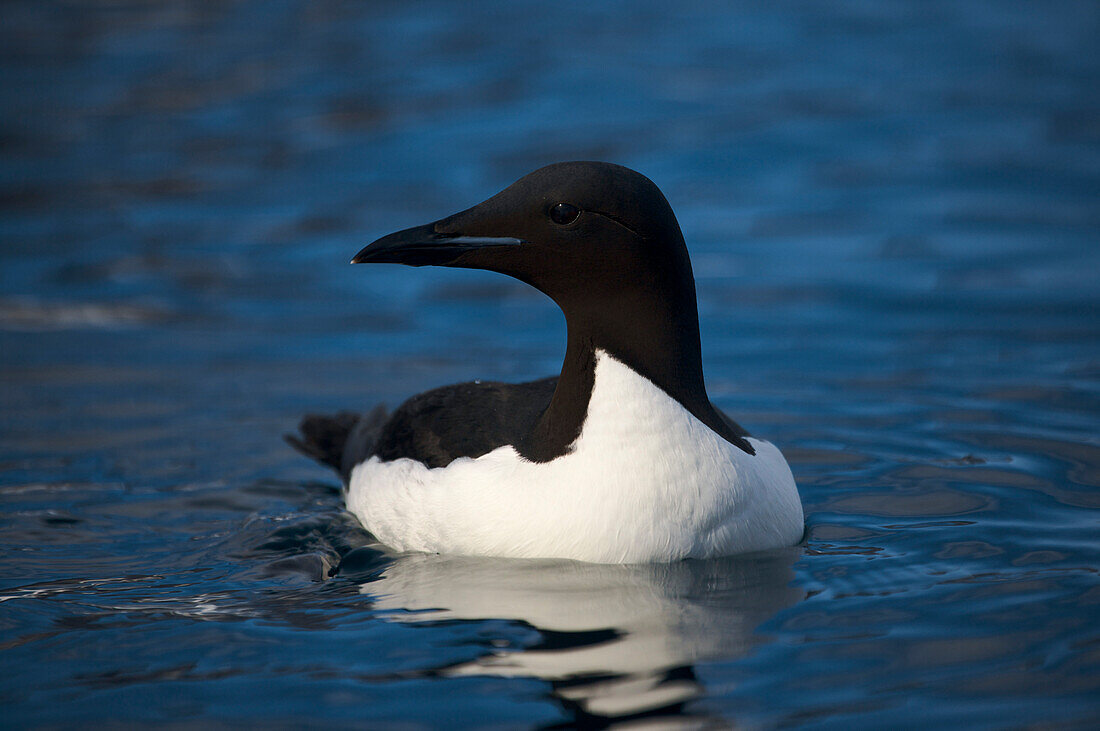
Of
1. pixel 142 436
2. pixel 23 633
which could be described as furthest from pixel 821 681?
pixel 142 436

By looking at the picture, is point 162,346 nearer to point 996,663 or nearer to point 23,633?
point 23,633

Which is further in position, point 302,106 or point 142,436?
point 302,106

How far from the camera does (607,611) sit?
3.97 metres

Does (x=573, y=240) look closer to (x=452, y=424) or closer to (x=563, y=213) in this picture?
(x=563, y=213)

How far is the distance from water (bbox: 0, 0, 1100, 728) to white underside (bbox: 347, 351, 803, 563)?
0.10 metres

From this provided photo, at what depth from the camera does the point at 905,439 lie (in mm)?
5836

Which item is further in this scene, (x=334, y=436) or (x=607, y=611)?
(x=334, y=436)

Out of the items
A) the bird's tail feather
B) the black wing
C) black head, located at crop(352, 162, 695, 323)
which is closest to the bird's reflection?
the black wing

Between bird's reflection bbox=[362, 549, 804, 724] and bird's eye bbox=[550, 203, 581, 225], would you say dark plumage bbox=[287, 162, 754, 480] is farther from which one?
bird's reflection bbox=[362, 549, 804, 724]

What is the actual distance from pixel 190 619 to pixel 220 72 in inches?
439

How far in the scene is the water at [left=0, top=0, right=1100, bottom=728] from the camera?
12.0 feet

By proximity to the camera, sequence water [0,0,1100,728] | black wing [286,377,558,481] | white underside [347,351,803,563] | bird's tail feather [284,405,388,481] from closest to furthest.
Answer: water [0,0,1100,728] < white underside [347,351,803,563] < black wing [286,377,558,481] < bird's tail feather [284,405,388,481]

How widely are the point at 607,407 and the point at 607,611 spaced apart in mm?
616

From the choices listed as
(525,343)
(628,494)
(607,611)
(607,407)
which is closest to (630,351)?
(607,407)
